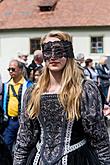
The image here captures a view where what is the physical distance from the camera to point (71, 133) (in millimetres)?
3742

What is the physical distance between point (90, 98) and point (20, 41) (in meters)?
34.6

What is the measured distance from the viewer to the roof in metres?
36.9

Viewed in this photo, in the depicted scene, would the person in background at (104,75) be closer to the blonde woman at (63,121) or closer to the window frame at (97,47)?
the blonde woman at (63,121)

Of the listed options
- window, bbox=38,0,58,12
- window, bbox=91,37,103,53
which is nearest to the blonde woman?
window, bbox=91,37,103,53

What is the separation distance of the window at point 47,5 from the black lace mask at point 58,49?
3566 centimetres

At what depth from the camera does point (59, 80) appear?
382cm

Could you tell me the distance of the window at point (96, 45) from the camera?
37.9 metres

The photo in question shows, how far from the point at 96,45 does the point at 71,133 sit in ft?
114

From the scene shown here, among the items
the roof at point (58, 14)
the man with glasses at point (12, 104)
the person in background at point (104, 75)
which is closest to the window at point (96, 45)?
the roof at point (58, 14)

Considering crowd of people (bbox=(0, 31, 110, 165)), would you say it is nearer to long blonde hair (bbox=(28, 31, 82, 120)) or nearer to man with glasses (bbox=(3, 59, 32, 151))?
long blonde hair (bbox=(28, 31, 82, 120))

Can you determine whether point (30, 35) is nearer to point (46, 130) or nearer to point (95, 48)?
point (95, 48)

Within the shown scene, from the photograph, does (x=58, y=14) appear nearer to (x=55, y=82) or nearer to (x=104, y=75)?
(x=104, y=75)

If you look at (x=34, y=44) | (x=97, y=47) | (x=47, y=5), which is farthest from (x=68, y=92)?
(x=47, y=5)

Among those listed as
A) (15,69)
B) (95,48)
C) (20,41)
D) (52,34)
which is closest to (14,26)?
(20,41)
